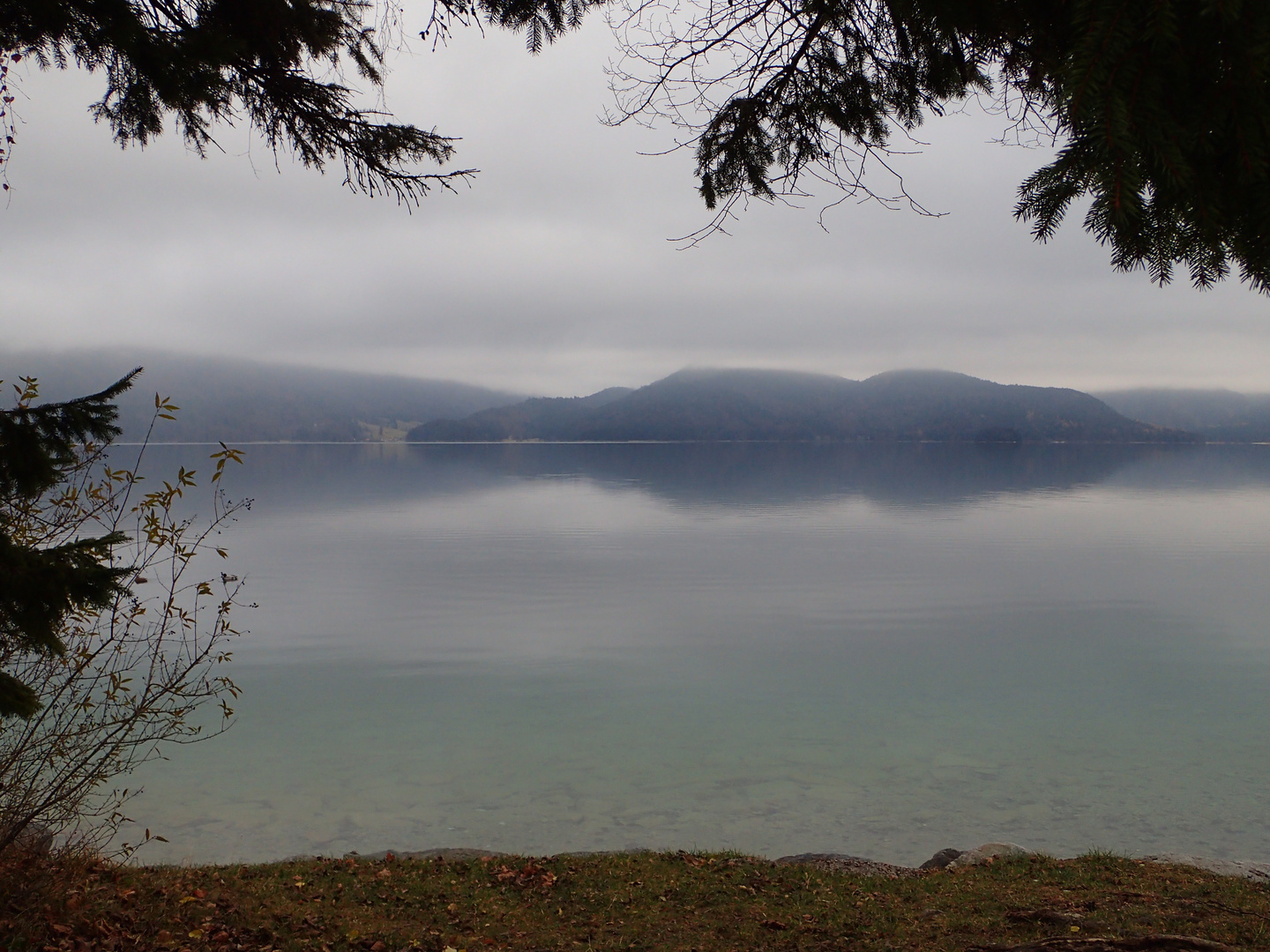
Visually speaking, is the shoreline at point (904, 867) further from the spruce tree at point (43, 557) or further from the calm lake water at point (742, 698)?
the spruce tree at point (43, 557)

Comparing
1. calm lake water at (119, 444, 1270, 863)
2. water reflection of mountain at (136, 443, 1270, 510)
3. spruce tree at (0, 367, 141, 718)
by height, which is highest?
spruce tree at (0, 367, 141, 718)

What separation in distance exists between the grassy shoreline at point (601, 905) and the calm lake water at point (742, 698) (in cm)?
254

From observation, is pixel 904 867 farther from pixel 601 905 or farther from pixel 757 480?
pixel 757 480

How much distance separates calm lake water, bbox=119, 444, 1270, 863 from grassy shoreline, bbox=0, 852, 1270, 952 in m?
2.54

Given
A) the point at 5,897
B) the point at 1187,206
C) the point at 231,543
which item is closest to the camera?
the point at 1187,206

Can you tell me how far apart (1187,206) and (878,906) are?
711cm

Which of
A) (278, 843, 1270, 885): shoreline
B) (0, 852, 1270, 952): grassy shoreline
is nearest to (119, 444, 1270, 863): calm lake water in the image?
(278, 843, 1270, 885): shoreline

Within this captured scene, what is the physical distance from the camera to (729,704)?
18.1 m

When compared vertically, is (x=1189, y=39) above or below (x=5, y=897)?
above

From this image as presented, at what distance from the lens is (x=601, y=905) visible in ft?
26.8

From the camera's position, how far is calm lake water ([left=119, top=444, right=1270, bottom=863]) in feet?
40.5

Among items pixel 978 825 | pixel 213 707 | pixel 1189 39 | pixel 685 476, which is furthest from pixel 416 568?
pixel 685 476

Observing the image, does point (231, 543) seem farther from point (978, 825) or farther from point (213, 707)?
point (978, 825)

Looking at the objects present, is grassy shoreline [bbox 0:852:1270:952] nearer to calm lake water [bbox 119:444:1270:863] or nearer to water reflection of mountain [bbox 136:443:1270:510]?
→ calm lake water [bbox 119:444:1270:863]
